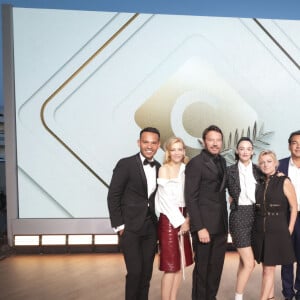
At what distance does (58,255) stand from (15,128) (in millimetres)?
1943

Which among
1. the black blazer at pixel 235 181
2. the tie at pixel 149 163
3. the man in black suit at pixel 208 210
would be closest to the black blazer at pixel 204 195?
the man in black suit at pixel 208 210

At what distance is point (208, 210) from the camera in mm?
2049

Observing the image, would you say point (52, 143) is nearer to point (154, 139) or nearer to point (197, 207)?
point (154, 139)

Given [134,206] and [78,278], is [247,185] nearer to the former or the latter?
[134,206]

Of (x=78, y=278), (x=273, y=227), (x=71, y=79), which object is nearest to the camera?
(x=273, y=227)

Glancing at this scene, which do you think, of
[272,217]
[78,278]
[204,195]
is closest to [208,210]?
[204,195]

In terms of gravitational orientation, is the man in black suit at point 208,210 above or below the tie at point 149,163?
below

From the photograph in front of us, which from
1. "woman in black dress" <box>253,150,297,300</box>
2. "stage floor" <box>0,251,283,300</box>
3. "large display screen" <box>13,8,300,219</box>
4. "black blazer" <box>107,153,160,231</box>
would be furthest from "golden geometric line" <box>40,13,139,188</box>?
"woman in black dress" <box>253,150,297,300</box>

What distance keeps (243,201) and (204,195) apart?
1.13 feet

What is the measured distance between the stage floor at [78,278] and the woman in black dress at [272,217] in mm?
754

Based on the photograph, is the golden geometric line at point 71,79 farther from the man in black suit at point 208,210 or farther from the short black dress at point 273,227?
the short black dress at point 273,227

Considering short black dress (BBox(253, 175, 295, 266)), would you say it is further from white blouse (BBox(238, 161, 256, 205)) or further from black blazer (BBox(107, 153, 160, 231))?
black blazer (BBox(107, 153, 160, 231))

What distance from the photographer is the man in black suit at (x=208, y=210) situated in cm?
201

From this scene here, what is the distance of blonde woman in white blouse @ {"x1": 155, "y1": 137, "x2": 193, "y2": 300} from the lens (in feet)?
6.62
